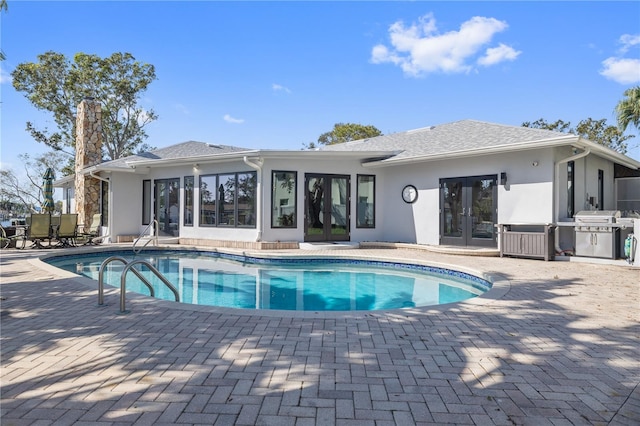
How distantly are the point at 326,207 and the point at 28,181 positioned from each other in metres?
28.5

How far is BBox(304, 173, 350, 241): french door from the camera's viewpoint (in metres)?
11.7

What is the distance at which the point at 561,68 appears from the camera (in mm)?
14930

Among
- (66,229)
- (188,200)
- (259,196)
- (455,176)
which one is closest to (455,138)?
(455,176)

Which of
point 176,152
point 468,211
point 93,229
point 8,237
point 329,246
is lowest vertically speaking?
point 329,246

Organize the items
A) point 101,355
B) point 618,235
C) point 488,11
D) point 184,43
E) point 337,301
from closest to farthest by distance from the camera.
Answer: point 101,355 < point 337,301 < point 618,235 < point 488,11 < point 184,43

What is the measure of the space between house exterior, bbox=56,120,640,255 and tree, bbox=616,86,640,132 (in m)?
3.52

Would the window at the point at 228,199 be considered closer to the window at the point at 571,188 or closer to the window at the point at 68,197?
the window at the point at 571,188

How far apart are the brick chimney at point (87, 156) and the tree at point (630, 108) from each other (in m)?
21.1

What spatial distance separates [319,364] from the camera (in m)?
2.72

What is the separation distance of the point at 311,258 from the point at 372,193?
403 cm

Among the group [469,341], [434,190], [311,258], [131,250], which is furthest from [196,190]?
[469,341]

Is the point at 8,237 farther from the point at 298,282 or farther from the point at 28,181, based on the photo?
the point at 28,181

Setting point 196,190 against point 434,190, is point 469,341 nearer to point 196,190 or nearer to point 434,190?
point 434,190

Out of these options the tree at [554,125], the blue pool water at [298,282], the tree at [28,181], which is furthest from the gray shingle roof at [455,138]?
the tree at [28,181]
